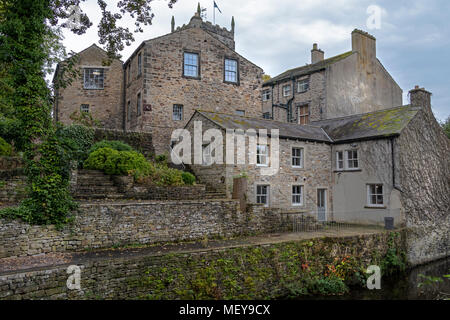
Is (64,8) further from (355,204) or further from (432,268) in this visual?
(432,268)

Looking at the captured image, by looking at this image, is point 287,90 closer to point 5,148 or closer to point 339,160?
point 339,160

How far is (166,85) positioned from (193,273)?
14640 millimetres

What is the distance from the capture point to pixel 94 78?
2577cm

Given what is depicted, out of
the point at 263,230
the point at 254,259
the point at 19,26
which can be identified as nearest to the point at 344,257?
the point at 263,230

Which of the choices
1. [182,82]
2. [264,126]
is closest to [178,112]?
[182,82]

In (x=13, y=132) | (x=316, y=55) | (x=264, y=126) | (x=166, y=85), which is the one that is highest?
(x=316, y=55)

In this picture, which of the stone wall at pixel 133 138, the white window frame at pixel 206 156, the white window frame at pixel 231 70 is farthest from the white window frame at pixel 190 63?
the white window frame at pixel 206 156

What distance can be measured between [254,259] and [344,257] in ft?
14.6

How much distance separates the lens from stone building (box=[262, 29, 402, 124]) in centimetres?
2512

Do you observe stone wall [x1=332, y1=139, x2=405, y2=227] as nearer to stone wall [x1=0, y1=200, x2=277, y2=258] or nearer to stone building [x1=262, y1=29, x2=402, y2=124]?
stone building [x1=262, y1=29, x2=402, y2=124]

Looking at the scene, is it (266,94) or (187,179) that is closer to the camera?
(187,179)

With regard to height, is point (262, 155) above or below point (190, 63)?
below

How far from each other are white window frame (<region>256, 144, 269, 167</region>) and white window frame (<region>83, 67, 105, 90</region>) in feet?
49.4
